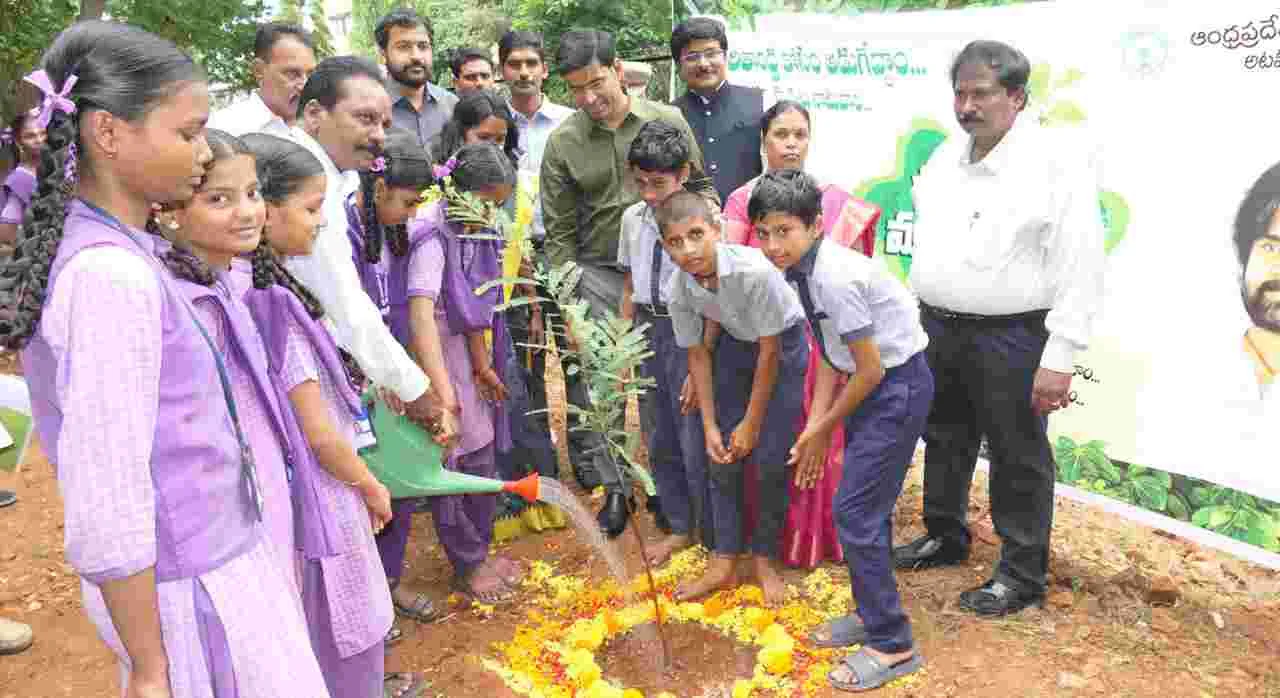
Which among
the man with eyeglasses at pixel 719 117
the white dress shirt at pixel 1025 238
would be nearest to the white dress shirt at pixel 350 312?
the white dress shirt at pixel 1025 238

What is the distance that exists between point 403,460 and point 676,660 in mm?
1244

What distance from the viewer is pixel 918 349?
3053 millimetres

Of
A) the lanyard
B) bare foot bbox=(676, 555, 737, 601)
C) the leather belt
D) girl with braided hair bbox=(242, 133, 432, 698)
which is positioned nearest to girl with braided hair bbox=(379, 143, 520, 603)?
bare foot bbox=(676, 555, 737, 601)

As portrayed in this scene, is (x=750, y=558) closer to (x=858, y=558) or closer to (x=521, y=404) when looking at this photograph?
(x=858, y=558)

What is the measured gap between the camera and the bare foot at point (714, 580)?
3627 mm

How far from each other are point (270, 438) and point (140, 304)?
62cm

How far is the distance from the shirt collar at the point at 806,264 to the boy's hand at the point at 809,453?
553 mm

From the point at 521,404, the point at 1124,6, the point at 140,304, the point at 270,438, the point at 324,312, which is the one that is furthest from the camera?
the point at 521,404

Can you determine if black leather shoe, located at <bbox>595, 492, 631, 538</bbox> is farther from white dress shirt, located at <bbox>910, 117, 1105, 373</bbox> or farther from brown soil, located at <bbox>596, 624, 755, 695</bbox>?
white dress shirt, located at <bbox>910, 117, 1105, 373</bbox>

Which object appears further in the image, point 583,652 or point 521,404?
point 521,404

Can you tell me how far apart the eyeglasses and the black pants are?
67.4 inches

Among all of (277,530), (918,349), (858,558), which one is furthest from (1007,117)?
(277,530)

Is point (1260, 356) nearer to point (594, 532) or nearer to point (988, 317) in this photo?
point (988, 317)

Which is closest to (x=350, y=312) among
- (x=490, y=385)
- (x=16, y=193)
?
(x=490, y=385)
